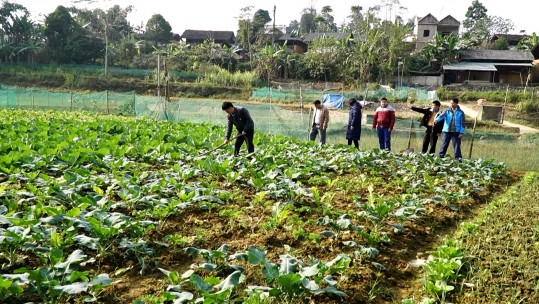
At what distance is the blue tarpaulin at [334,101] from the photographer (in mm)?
26781

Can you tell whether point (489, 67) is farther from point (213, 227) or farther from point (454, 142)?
point (213, 227)

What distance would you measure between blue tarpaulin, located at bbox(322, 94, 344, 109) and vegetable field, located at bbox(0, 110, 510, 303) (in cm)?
1839

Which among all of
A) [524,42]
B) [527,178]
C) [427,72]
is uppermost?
[524,42]

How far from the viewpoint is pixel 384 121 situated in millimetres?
11109

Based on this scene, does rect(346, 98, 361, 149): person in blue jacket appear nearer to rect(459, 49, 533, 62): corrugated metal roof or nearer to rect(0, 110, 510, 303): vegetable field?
rect(0, 110, 510, 303): vegetable field

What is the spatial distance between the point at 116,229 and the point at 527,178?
26.3 feet

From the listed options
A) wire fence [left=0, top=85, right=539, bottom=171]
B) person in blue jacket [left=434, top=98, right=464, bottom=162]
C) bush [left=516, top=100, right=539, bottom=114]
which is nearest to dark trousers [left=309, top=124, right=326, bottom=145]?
wire fence [left=0, top=85, right=539, bottom=171]

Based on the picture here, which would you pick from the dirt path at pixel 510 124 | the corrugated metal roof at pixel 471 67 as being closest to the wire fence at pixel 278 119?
the dirt path at pixel 510 124

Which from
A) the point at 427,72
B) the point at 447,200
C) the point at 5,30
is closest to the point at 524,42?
the point at 427,72

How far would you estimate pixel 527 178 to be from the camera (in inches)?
350

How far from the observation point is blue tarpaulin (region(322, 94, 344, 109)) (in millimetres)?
26781

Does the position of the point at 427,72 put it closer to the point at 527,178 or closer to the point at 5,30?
the point at 527,178

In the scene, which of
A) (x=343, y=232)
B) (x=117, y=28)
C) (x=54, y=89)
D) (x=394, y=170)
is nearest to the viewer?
(x=343, y=232)

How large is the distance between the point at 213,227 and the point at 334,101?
75.6ft
